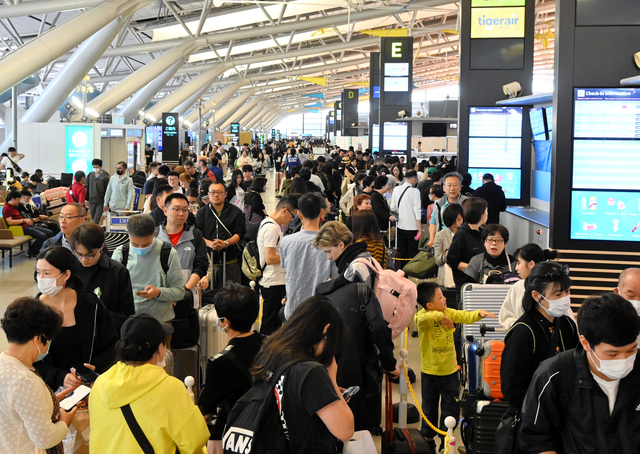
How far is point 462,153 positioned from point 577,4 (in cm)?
565

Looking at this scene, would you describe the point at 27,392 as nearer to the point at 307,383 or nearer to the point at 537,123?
the point at 307,383

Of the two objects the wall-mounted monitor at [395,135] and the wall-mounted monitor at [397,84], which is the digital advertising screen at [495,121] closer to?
the wall-mounted monitor at [395,135]

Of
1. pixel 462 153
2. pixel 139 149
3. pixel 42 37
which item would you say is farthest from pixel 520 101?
pixel 139 149

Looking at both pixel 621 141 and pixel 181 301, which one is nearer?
pixel 181 301

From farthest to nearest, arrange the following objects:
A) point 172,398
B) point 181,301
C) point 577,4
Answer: point 577,4, point 181,301, point 172,398

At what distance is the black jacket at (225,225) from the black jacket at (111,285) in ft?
10.7

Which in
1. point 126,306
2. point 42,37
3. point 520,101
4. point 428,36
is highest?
point 428,36

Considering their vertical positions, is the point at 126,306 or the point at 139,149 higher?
the point at 139,149

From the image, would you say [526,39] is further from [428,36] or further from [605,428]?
[428,36]

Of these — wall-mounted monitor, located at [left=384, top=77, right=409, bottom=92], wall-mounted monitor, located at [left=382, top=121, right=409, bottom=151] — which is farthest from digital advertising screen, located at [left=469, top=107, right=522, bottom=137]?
wall-mounted monitor, located at [left=384, top=77, right=409, bottom=92]

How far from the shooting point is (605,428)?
246 centimetres

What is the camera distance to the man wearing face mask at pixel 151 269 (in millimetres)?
4730

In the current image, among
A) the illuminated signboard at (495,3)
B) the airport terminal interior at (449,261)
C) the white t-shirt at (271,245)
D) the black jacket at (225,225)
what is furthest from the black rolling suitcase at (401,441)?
the illuminated signboard at (495,3)

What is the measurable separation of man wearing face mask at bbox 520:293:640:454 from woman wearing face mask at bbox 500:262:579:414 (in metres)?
0.46
